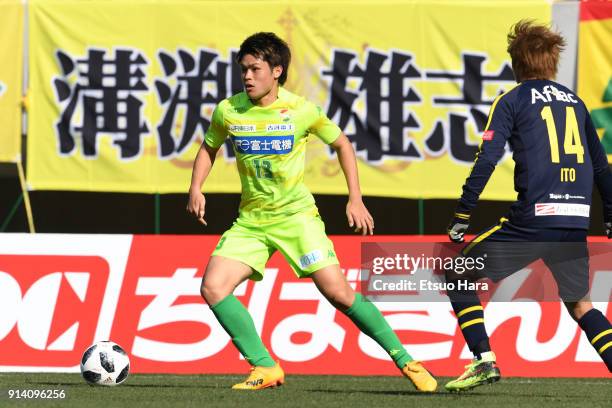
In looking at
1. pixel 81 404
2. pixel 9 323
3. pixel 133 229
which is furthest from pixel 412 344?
pixel 133 229

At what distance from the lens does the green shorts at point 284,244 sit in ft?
25.3

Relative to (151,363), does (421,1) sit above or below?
above

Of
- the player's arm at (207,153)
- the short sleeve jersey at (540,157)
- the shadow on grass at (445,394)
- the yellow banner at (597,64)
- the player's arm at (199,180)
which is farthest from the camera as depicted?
the yellow banner at (597,64)

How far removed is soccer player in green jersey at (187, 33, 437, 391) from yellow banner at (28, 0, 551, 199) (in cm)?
611

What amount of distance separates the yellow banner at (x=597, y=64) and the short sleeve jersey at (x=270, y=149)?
6.48 m

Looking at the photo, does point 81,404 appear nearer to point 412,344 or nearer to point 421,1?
point 412,344

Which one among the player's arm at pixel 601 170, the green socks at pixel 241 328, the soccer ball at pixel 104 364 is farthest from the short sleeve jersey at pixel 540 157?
the soccer ball at pixel 104 364

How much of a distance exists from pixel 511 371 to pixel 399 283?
1.05m

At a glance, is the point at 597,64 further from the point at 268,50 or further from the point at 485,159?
the point at 485,159

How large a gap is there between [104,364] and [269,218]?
127cm

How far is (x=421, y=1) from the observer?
14.0 m

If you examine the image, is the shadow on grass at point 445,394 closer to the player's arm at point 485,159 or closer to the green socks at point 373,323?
the green socks at point 373,323

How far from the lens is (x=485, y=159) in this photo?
7.18 meters

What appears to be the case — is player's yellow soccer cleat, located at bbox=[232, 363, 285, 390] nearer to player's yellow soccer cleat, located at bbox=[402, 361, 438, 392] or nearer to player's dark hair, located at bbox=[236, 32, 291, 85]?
player's yellow soccer cleat, located at bbox=[402, 361, 438, 392]
